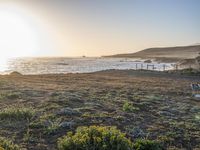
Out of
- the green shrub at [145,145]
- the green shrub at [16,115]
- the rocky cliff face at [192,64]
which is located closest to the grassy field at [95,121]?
the green shrub at [16,115]

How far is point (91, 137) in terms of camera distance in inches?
281

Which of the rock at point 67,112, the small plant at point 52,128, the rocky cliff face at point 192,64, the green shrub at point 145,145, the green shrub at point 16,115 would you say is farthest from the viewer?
the rocky cliff face at point 192,64

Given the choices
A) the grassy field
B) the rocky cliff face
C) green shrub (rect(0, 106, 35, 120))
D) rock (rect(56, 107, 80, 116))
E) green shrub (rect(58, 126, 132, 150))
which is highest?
green shrub (rect(58, 126, 132, 150))

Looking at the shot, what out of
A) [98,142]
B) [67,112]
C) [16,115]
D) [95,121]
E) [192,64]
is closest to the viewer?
[98,142]

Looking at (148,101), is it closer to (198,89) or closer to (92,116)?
(92,116)

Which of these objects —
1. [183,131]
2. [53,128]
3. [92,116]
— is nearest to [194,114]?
[183,131]

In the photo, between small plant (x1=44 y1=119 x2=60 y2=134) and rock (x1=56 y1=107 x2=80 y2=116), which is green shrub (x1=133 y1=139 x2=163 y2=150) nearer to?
small plant (x1=44 y1=119 x2=60 y2=134)

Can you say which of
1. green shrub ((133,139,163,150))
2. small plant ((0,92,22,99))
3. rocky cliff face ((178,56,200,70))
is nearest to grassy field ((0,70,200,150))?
small plant ((0,92,22,99))

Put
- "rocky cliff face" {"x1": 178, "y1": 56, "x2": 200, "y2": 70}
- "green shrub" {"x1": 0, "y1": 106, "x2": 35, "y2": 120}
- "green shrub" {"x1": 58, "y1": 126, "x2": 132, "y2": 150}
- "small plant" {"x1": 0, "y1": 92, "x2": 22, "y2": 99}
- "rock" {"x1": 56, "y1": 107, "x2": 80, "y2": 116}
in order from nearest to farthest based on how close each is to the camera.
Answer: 1. "green shrub" {"x1": 58, "y1": 126, "x2": 132, "y2": 150}
2. "green shrub" {"x1": 0, "y1": 106, "x2": 35, "y2": 120}
3. "rock" {"x1": 56, "y1": 107, "x2": 80, "y2": 116}
4. "small plant" {"x1": 0, "y1": 92, "x2": 22, "y2": 99}
5. "rocky cliff face" {"x1": 178, "y1": 56, "x2": 200, "y2": 70}

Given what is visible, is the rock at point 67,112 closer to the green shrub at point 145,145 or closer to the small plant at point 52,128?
the small plant at point 52,128

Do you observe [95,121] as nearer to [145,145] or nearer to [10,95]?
[145,145]

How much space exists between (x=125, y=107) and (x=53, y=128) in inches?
182

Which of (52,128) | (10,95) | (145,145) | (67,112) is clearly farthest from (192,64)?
(145,145)

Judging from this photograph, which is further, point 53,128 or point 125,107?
point 125,107
